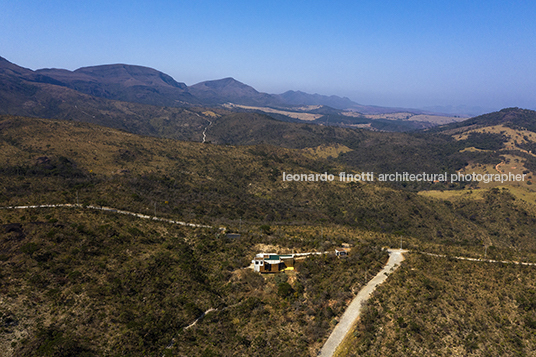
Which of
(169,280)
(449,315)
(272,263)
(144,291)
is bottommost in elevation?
(169,280)

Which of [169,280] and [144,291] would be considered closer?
[144,291]

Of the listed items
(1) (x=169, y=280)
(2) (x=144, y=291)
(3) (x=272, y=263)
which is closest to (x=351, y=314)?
(3) (x=272, y=263)

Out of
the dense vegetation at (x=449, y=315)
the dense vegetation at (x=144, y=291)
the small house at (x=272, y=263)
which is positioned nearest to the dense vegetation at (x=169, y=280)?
the dense vegetation at (x=144, y=291)

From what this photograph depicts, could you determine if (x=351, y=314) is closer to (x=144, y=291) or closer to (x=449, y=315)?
(x=449, y=315)

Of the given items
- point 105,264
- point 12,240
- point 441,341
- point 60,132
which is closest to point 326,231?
point 441,341

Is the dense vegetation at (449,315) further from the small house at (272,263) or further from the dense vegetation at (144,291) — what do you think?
the small house at (272,263)

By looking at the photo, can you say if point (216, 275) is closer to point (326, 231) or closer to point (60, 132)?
point (326, 231)

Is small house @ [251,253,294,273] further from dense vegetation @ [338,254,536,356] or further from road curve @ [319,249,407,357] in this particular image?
dense vegetation @ [338,254,536,356]

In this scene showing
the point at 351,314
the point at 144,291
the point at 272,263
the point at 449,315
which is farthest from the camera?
the point at 272,263

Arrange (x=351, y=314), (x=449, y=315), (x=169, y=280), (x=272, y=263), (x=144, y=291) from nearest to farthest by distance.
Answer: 1. (x=449, y=315)
2. (x=351, y=314)
3. (x=144, y=291)
4. (x=169, y=280)
5. (x=272, y=263)
